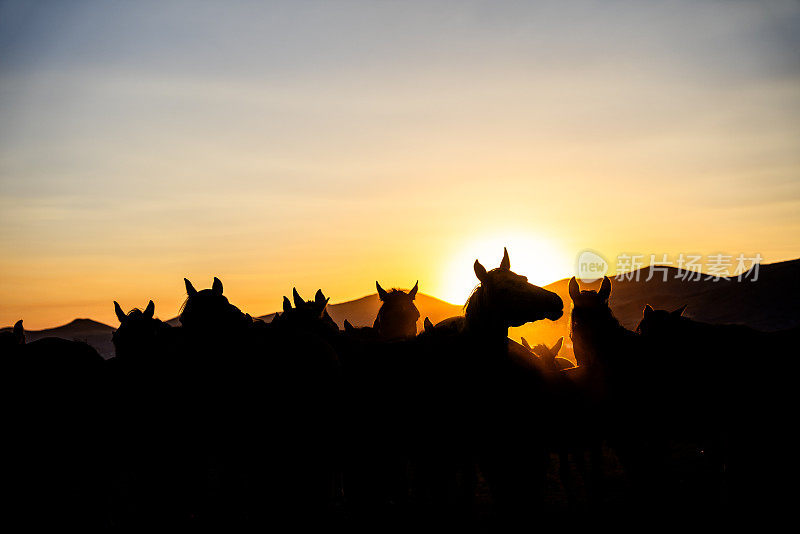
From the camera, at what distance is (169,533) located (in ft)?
24.2

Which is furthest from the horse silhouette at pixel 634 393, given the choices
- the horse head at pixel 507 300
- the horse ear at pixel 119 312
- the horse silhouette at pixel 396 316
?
the horse ear at pixel 119 312

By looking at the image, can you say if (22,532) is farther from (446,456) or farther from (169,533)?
(446,456)

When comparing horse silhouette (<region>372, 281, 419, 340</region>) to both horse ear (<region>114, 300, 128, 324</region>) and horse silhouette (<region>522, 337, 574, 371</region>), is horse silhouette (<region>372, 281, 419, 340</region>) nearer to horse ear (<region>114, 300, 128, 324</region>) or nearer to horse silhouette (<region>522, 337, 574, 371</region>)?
horse silhouette (<region>522, 337, 574, 371</region>)

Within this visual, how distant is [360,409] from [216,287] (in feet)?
7.12

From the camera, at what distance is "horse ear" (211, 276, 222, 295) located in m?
7.05

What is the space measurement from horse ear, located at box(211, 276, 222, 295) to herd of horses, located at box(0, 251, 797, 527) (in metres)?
0.09

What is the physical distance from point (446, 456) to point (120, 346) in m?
4.30

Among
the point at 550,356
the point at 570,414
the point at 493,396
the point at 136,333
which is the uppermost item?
the point at 136,333

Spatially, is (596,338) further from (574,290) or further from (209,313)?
(209,313)

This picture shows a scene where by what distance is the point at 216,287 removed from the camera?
279 inches

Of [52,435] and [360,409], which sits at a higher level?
[360,409]

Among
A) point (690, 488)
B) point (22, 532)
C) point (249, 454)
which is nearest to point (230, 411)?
point (249, 454)

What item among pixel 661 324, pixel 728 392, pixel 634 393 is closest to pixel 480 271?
pixel 634 393

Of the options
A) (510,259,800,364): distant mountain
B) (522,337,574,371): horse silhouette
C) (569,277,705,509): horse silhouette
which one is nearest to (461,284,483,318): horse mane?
(569,277,705,509): horse silhouette
